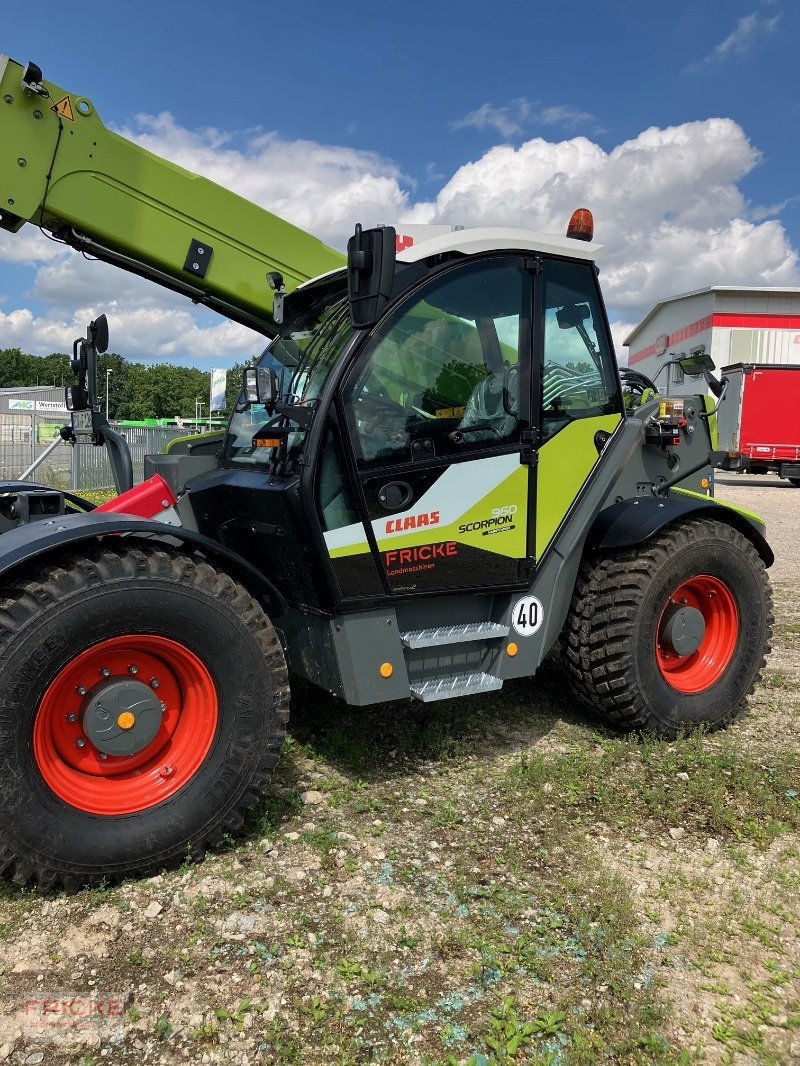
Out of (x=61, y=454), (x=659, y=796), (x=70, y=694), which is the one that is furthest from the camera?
(x=61, y=454)

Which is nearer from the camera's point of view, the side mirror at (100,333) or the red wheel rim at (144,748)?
the red wheel rim at (144,748)

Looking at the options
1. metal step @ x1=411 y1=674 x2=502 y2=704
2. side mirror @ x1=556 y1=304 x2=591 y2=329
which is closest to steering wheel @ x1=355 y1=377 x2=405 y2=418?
side mirror @ x1=556 y1=304 x2=591 y2=329

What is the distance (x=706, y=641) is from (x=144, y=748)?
3.18m

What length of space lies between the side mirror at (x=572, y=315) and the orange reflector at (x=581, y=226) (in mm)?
383

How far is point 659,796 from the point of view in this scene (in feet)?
12.2

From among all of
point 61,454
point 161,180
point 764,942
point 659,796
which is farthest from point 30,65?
point 61,454

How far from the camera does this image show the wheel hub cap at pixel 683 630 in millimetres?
4363

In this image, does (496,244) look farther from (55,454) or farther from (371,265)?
(55,454)

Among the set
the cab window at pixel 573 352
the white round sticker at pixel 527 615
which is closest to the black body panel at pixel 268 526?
the white round sticker at pixel 527 615

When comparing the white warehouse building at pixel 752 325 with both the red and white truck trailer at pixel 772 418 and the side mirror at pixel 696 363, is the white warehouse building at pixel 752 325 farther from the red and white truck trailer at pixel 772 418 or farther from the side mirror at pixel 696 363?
the side mirror at pixel 696 363

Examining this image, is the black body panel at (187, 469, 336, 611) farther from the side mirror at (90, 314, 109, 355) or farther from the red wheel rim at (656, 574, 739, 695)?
the red wheel rim at (656, 574, 739, 695)

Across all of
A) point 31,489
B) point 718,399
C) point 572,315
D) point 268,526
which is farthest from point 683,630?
point 31,489

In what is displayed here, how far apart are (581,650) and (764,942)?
67.8 inches

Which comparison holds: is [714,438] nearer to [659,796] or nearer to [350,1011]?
[659,796]
